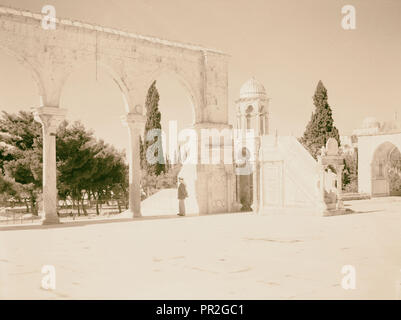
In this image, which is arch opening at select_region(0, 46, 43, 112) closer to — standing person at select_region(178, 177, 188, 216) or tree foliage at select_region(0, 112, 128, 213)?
tree foliage at select_region(0, 112, 128, 213)

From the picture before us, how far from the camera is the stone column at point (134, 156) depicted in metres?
16.4

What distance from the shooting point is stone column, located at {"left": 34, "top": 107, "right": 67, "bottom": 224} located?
14320 millimetres

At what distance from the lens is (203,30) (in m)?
18.9

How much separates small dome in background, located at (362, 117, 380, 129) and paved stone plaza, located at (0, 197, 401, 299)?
72.1ft

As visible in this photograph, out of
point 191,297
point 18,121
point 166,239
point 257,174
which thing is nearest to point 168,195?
point 257,174

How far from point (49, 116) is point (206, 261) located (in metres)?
9.02

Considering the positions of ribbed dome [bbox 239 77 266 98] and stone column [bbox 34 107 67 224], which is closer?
stone column [bbox 34 107 67 224]

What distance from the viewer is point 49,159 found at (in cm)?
1448

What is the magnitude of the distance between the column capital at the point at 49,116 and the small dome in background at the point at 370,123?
24.4 metres

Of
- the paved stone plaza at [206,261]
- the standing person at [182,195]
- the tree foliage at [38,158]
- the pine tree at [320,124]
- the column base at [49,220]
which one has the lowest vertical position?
the paved stone plaza at [206,261]

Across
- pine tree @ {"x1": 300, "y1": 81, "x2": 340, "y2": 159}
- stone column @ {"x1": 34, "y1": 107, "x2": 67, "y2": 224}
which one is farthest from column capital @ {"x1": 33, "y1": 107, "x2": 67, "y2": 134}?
pine tree @ {"x1": 300, "y1": 81, "x2": 340, "y2": 159}

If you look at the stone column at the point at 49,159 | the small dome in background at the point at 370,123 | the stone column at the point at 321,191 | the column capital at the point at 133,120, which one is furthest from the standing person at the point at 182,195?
the small dome in background at the point at 370,123

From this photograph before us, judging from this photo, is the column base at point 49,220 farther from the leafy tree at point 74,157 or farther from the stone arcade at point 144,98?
the leafy tree at point 74,157

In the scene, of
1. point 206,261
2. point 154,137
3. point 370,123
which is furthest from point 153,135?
point 206,261
